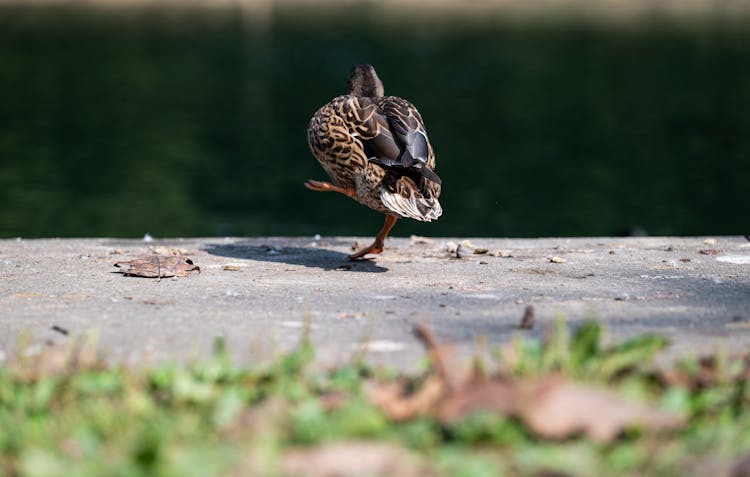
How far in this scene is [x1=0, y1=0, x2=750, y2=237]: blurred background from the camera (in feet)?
63.0

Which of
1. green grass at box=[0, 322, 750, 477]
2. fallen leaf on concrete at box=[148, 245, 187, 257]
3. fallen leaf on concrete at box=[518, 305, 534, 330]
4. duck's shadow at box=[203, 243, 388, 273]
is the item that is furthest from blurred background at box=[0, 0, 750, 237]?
green grass at box=[0, 322, 750, 477]

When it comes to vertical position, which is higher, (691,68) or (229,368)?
(691,68)

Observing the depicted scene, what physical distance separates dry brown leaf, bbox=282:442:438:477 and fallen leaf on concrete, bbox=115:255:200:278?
12.4 ft

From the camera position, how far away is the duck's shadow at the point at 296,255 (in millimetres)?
7781

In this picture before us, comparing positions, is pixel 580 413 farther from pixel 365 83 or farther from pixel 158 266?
pixel 365 83

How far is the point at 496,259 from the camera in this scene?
7.89m

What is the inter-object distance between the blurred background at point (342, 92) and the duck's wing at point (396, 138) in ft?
17.8

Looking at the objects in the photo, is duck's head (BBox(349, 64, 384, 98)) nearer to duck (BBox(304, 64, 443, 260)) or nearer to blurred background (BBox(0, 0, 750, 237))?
duck (BBox(304, 64, 443, 260))

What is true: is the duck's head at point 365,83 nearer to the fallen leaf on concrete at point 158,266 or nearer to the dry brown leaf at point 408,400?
the fallen leaf on concrete at point 158,266

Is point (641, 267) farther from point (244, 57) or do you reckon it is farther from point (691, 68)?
point (244, 57)

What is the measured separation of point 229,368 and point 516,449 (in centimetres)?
120

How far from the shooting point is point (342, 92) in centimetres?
3656

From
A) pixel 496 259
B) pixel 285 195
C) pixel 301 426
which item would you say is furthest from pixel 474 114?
pixel 301 426

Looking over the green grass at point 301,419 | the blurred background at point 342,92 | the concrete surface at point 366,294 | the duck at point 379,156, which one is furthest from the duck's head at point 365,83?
the blurred background at point 342,92
